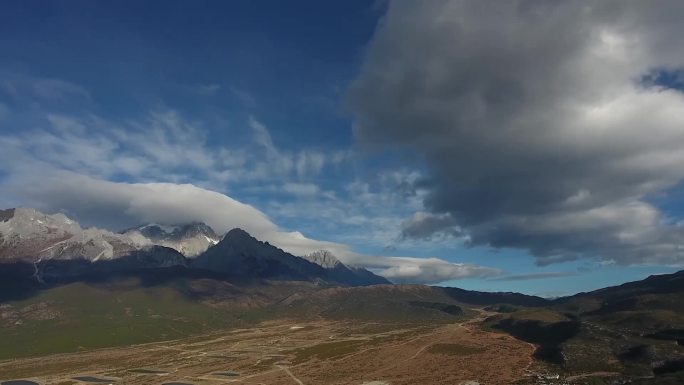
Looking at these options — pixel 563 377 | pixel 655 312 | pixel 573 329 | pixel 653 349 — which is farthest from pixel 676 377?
pixel 655 312

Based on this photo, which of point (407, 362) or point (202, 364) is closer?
point (407, 362)

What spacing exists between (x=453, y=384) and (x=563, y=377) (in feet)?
79.3

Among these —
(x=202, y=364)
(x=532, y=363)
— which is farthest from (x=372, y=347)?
(x=532, y=363)

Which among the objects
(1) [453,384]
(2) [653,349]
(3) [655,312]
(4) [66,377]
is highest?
(3) [655,312]

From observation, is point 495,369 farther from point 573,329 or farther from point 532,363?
point 573,329

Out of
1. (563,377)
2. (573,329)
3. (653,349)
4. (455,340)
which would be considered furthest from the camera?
(455,340)

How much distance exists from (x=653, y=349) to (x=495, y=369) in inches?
1529

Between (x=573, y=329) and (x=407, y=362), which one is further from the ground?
(x=573, y=329)

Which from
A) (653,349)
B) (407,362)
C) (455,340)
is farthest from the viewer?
(455,340)

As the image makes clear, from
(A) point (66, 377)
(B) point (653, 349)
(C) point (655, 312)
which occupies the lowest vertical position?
(A) point (66, 377)

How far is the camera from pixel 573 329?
16650 centimetres

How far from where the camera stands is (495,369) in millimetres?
125812

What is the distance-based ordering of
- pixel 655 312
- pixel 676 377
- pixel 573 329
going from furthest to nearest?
pixel 655 312 → pixel 573 329 → pixel 676 377

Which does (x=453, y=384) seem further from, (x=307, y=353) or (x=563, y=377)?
(x=307, y=353)
